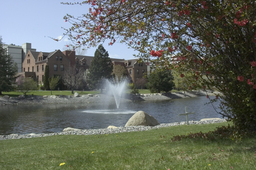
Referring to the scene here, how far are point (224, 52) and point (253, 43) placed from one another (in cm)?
75

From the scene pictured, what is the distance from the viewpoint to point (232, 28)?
6.71 m

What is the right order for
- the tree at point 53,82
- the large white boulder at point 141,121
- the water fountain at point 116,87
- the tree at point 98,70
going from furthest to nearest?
the tree at point 98,70 < the tree at point 53,82 < the water fountain at point 116,87 < the large white boulder at point 141,121

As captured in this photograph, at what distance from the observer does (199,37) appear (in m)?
7.35

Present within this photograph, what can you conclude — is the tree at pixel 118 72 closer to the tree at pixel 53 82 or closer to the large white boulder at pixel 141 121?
the tree at pixel 53 82

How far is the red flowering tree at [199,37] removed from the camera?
21.2 feet

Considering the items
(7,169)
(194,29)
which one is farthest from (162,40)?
(7,169)

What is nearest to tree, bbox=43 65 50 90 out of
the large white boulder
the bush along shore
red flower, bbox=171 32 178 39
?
the bush along shore

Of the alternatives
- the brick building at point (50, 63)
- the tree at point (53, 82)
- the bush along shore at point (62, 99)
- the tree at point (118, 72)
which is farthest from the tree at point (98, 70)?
the bush along shore at point (62, 99)

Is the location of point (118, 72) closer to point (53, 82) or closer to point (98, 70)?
point (98, 70)

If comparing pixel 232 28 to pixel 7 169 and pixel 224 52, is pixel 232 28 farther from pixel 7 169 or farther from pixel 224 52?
pixel 7 169

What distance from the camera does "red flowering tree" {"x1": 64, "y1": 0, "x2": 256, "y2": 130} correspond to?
6.47 meters

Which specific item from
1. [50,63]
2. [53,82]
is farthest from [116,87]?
[50,63]

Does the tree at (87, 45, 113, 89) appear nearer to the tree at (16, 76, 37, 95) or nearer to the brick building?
the brick building

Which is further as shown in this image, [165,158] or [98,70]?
[98,70]
